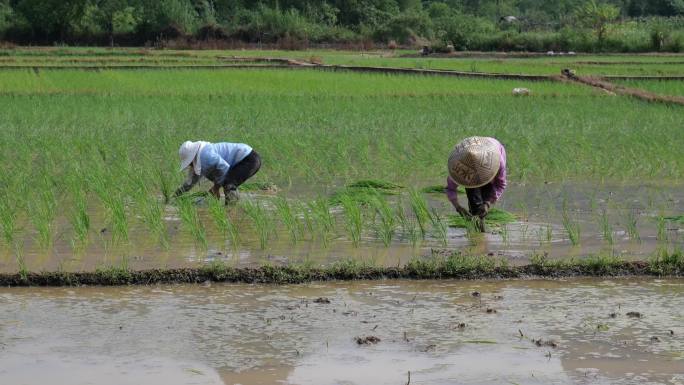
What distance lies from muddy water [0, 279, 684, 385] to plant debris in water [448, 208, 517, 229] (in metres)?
1.30

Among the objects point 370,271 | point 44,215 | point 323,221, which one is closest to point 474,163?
point 323,221

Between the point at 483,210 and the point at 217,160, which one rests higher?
the point at 217,160

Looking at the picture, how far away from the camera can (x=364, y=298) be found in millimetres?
4715

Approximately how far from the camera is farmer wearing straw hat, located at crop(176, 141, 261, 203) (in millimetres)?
6422

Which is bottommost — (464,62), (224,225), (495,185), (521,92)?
(464,62)

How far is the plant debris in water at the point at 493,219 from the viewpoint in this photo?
632 cm

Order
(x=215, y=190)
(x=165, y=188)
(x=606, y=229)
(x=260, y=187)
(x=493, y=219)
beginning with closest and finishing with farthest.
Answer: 1. (x=606, y=229)
2. (x=493, y=219)
3. (x=215, y=190)
4. (x=165, y=188)
5. (x=260, y=187)

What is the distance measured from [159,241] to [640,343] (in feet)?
8.95

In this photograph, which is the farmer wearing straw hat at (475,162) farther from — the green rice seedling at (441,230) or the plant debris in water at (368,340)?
the plant debris in water at (368,340)

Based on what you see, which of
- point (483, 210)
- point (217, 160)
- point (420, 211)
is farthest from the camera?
point (217, 160)

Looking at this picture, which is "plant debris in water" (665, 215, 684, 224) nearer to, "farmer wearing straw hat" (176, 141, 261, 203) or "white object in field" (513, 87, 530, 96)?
"farmer wearing straw hat" (176, 141, 261, 203)

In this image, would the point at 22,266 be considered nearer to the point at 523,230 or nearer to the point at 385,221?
the point at 385,221

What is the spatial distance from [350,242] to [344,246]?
11cm

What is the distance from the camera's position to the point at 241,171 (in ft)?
22.5
